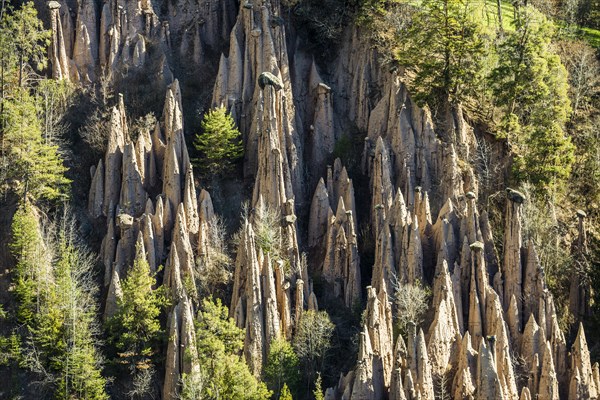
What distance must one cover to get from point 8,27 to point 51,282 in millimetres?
16374

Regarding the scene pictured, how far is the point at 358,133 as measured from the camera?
5206 cm

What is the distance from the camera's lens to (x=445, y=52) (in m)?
49.5

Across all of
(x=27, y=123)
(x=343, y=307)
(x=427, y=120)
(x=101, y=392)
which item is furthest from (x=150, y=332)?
(x=427, y=120)

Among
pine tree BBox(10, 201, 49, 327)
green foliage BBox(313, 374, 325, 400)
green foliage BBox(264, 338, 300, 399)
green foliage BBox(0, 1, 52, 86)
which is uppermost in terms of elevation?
green foliage BBox(0, 1, 52, 86)

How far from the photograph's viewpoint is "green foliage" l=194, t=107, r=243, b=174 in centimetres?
4947

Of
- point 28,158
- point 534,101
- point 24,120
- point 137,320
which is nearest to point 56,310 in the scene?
point 137,320

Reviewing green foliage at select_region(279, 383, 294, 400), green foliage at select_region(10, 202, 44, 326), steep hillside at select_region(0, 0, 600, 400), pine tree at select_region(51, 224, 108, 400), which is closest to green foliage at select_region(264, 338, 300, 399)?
steep hillside at select_region(0, 0, 600, 400)

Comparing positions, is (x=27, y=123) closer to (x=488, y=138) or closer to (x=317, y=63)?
(x=317, y=63)

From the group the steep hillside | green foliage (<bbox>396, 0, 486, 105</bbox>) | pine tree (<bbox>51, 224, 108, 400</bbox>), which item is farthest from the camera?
green foliage (<bbox>396, 0, 486, 105</bbox>)

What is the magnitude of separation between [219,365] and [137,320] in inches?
193

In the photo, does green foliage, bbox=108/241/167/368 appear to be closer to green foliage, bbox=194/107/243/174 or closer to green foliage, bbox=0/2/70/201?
green foliage, bbox=0/2/70/201

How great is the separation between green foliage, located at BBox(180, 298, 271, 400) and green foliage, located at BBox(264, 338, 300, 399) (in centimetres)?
77

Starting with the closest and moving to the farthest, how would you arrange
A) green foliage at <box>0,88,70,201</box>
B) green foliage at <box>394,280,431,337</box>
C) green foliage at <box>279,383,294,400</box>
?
green foliage at <box>279,383,294,400</box>
green foliage at <box>394,280,431,337</box>
green foliage at <box>0,88,70,201</box>

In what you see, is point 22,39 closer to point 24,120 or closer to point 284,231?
point 24,120
